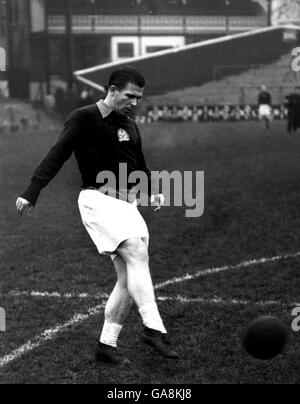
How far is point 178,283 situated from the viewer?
7.82m

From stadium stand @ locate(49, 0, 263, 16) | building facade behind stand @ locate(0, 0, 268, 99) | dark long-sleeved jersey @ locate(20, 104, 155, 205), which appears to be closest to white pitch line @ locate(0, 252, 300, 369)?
dark long-sleeved jersey @ locate(20, 104, 155, 205)

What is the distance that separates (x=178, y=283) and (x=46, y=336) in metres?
1.97

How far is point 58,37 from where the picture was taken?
77.7 feet

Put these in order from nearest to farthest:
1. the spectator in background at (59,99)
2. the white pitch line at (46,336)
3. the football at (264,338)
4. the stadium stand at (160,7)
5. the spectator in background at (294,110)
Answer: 1. the football at (264,338)
2. the white pitch line at (46,336)
3. the stadium stand at (160,7)
4. the spectator in background at (59,99)
5. the spectator in background at (294,110)

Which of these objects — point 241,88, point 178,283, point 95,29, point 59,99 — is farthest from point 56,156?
point 241,88

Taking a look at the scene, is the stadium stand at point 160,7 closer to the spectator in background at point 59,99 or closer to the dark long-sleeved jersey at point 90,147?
the spectator in background at point 59,99

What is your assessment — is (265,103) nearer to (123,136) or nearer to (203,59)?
(203,59)

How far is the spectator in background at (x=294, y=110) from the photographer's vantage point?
2562 cm

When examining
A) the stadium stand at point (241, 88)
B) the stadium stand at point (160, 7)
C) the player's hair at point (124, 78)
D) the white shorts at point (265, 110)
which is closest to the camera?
the player's hair at point (124, 78)

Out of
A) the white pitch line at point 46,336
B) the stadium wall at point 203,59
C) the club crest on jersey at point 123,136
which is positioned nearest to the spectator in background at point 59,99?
the stadium wall at point 203,59

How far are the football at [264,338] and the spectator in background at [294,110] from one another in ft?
68.2

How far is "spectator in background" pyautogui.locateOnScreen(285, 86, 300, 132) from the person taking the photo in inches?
1009
